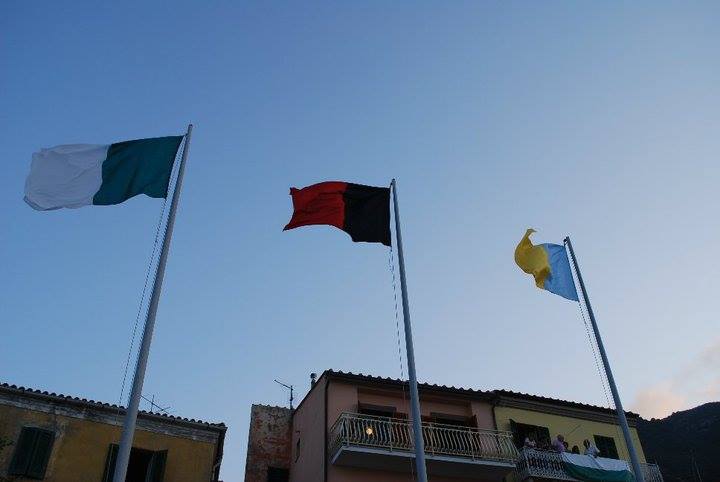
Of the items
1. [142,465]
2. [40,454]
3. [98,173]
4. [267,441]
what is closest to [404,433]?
[267,441]

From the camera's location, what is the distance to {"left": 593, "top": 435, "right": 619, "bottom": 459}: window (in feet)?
82.1

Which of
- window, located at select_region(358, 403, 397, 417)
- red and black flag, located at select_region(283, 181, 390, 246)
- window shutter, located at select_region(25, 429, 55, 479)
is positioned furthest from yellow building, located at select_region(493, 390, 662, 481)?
window shutter, located at select_region(25, 429, 55, 479)

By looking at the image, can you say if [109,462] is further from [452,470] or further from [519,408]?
[519,408]

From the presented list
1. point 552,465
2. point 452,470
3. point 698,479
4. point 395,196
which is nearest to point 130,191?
point 395,196

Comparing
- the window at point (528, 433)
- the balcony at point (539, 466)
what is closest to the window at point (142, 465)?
the balcony at point (539, 466)

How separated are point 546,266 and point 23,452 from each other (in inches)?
601

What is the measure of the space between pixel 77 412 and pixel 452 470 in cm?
1219

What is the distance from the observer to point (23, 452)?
17.4 meters

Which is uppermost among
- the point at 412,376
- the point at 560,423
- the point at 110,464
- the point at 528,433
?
the point at 560,423

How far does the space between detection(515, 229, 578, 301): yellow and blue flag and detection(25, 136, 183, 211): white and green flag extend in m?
9.75

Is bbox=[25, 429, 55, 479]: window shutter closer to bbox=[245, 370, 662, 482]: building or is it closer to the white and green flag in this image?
bbox=[245, 370, 662, 482]: building

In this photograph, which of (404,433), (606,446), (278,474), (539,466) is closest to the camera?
(404,433)

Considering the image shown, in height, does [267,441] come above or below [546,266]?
below

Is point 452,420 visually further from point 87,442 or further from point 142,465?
point 87,442
